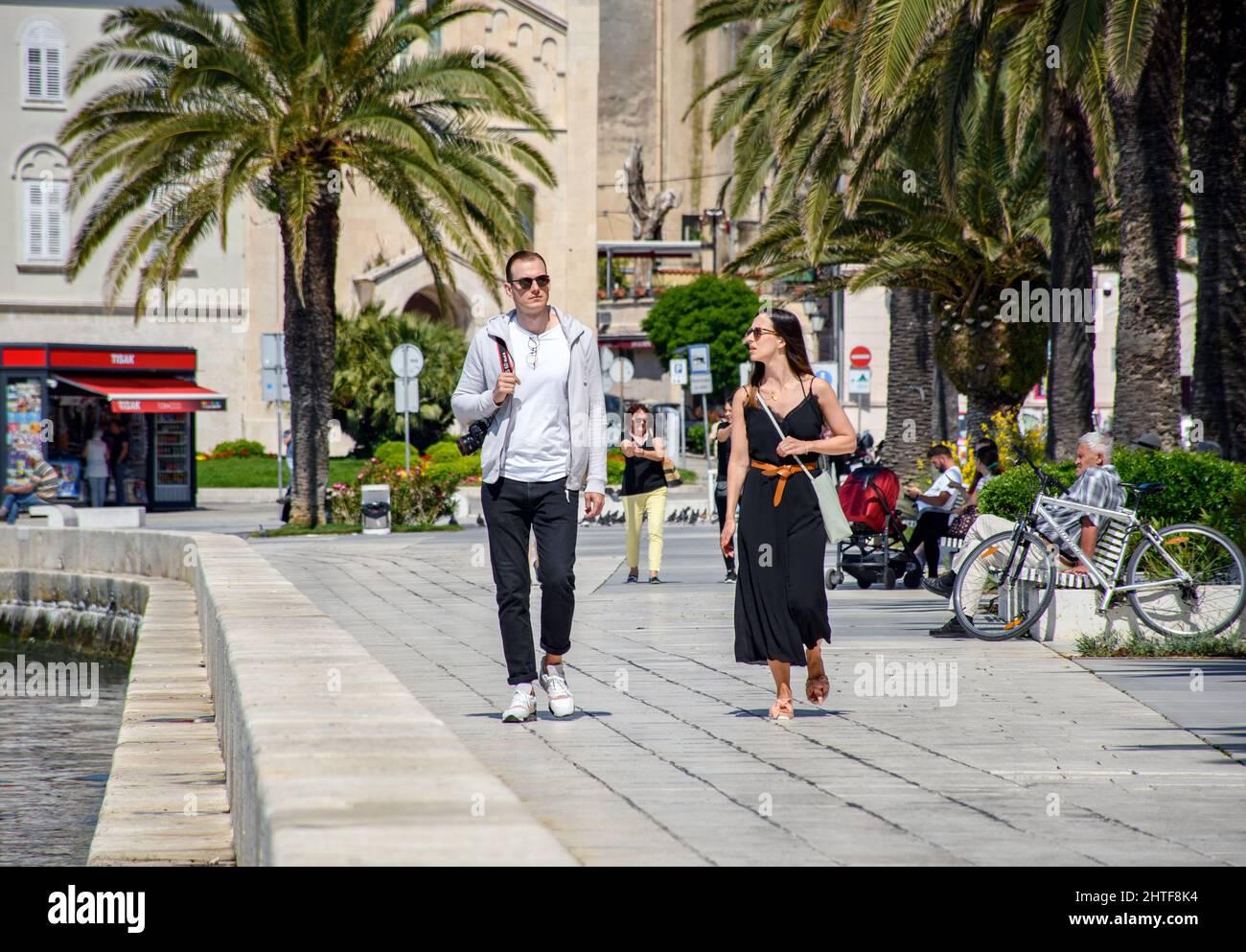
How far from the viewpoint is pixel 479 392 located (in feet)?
27.1

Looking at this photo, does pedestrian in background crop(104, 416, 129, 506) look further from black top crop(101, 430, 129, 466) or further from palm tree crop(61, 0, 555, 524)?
palm tree crop(61, 0, 555, 524)

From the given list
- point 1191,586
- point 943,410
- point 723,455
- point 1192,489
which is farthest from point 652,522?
point 943,410

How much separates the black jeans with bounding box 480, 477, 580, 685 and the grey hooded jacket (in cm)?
10

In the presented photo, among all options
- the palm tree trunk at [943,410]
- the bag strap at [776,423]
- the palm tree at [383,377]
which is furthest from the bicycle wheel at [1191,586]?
the palm tree at [383,377]

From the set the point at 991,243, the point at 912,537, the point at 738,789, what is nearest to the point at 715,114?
the point at 991,243

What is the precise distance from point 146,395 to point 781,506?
29.2 meters

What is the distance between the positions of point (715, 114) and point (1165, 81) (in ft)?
47.9

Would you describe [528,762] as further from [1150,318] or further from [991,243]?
[991,243]

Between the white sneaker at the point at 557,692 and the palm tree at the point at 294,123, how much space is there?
17.1 metres

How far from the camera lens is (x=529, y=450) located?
8.09 meters

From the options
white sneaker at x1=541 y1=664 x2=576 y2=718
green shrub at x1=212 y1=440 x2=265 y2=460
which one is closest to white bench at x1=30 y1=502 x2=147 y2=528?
white sneaker at x1=541 y1=664 x2=576 y2=718

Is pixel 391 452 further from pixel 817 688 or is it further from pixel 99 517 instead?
pixel 817 688

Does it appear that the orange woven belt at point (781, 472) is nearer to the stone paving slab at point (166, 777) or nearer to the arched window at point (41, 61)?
the stone paving slab at point (166, 777)
